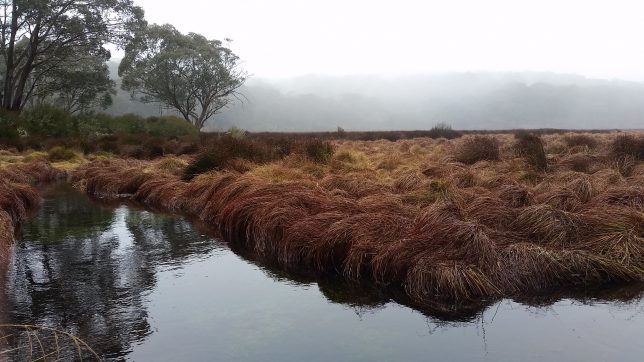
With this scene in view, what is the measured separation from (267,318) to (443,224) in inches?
105

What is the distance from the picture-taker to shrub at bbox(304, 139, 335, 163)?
49.0ft

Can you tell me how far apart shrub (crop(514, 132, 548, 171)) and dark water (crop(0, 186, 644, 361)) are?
6963 millimetres

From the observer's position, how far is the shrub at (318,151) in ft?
49.0

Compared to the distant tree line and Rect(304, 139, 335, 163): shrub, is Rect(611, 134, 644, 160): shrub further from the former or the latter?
the distant tree line

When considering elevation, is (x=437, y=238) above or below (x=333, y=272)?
above

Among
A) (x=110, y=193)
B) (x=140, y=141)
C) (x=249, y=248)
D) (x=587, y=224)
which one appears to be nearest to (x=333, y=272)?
(x=249, y=248)

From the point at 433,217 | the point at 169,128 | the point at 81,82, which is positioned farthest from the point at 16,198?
the point at 81,82

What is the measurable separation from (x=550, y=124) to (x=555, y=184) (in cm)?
17474

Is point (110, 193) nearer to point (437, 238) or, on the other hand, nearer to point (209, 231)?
point (209, 231)

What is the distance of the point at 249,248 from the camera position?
8.53 m

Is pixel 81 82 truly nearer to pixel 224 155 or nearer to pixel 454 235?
pixel 224 155

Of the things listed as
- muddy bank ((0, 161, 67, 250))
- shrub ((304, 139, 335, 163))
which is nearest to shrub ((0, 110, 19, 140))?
muddy bank ((0, 161, 67, 250))

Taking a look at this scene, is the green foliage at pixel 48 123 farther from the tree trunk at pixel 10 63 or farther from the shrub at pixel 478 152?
the shrub at pixel 478 152

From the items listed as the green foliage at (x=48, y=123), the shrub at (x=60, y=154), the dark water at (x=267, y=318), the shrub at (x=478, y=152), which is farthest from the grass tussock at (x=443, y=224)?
the green foliage at (x=48, y=123)
